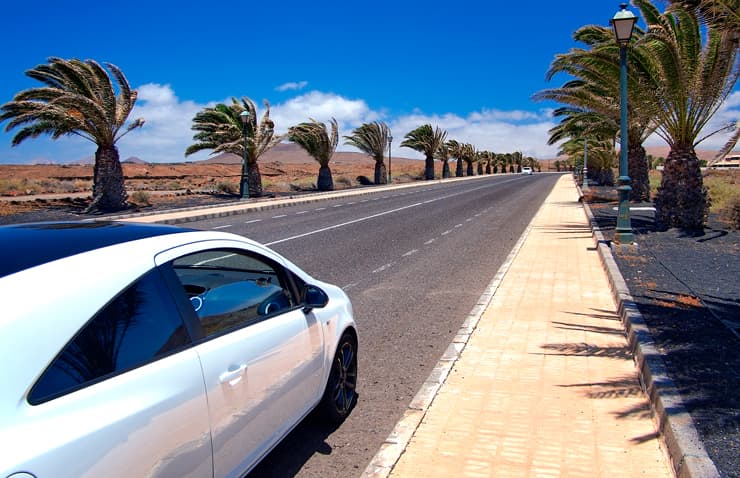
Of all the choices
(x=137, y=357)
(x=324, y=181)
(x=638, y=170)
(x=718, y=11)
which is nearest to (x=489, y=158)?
(x=324, y=181)

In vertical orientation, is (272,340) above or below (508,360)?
above

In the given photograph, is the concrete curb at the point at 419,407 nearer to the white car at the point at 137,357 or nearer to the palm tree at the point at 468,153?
the white car at the point at 137,357

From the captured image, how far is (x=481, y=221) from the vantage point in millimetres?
19609

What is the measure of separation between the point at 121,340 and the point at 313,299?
1.53 m

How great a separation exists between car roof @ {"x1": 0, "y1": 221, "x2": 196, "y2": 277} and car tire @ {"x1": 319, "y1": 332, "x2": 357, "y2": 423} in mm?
1494

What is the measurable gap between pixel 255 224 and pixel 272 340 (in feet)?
52.2

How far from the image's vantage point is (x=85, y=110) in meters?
24.0

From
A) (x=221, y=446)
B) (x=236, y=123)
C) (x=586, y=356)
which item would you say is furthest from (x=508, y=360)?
(x=236, y=123)

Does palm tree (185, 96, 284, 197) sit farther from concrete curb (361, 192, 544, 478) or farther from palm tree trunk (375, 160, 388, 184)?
concrete curb (361, 192, 544, 478)

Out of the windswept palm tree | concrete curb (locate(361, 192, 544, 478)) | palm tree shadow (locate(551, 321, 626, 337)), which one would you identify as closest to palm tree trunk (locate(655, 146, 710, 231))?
the windswept palm tree

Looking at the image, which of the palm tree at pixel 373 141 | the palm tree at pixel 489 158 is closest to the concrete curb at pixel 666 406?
the palm tree at pixel 373 141

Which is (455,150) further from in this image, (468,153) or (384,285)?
(384,285)

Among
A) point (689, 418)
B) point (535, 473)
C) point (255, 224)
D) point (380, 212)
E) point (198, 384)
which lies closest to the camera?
point (198, 384)

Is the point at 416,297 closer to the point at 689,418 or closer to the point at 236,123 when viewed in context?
the point at 689,418
